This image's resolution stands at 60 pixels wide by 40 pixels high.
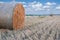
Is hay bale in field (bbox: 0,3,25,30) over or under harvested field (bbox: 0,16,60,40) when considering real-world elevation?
over

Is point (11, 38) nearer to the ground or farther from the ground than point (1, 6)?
nearer to the ground

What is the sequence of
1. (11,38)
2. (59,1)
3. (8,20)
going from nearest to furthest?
1. (11,38)
2. (8,20)
3. (59,1)

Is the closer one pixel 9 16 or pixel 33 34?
pixel 33 34

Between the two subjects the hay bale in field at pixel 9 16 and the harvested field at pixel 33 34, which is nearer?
the harvested field at pixel 33 34

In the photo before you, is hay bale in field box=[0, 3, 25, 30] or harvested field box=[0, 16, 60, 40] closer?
harvested field box=[0, 16, 60, 40]

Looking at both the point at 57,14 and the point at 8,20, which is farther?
the point at 57,14

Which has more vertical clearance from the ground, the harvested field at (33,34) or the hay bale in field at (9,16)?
the hay bale in field at (9,16)

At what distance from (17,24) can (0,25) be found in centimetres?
23

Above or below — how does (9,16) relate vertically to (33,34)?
above

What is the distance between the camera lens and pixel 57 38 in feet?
6.14

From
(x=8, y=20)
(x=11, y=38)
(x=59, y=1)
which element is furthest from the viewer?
(x=59, y=1)

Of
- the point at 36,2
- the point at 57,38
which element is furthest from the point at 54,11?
the point at 57,38

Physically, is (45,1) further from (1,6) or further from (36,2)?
(1,6)

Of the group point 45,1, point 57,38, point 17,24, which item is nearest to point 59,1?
point 45,1
